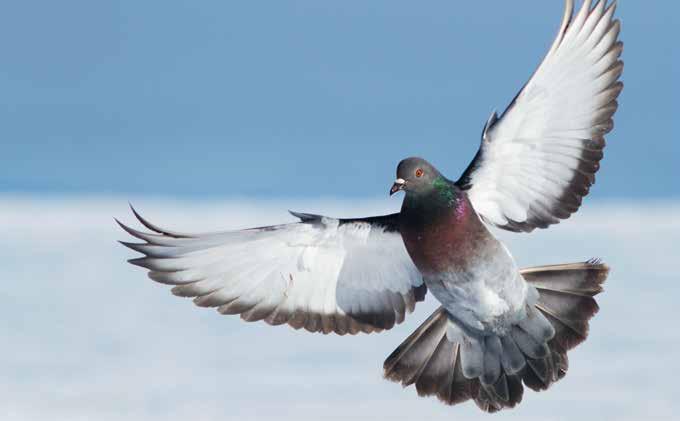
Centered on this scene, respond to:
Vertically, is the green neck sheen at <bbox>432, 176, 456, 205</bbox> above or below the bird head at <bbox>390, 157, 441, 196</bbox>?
below

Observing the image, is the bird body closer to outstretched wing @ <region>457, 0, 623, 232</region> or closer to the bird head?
the bird head

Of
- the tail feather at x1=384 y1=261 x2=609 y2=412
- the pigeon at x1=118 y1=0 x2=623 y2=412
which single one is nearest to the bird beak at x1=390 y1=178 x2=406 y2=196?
the pigeon at x1=118 y1=0 x2=623 y2=412

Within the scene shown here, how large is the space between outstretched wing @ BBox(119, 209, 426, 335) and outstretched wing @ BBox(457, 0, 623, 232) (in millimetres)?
890

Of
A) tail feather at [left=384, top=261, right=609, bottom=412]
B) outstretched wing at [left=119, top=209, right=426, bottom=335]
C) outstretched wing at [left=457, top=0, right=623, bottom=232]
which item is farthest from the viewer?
tail feather at [left=384, top=261, right=609, bottom=412]

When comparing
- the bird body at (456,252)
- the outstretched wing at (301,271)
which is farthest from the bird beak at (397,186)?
the outstretched wing at (301,271)

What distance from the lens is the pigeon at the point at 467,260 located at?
8102 millimetres

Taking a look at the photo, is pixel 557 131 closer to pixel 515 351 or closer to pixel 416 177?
Answer: pixel 416 177

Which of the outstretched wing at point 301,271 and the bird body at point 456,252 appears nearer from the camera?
the bird body at point 456,252

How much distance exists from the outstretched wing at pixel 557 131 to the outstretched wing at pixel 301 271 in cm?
89

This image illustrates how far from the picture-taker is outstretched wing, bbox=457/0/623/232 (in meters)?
8.04

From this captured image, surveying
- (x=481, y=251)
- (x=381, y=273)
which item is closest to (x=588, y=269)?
(x=481, y=251)

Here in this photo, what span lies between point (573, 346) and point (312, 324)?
6.93ft

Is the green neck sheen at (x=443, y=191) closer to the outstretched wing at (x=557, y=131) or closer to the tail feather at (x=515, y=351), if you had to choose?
the outstretched wing at (x=557, y=131)

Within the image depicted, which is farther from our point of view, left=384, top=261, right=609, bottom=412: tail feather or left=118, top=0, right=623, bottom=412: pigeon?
left=384, top=261, right=609, bottom=412: tail feather
